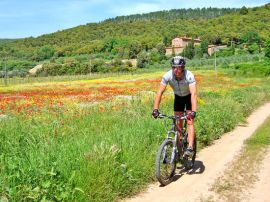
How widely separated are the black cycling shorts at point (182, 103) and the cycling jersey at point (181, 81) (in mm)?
208

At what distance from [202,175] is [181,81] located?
1893mm

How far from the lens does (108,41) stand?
492 ft

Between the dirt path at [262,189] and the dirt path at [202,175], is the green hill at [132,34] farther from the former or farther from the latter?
the dirt path at [262,189]

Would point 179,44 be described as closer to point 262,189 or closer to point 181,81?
point 181,81

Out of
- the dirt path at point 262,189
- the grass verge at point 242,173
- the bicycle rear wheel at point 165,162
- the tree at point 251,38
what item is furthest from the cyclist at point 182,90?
the tree at point 251,38

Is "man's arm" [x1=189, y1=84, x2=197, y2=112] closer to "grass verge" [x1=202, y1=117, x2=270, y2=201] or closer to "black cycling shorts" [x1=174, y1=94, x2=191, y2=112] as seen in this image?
"black cycling shorts" [x1=174, y1=94, x2=191, y2=112]

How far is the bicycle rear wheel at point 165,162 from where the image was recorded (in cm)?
693

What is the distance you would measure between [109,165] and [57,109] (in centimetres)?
503

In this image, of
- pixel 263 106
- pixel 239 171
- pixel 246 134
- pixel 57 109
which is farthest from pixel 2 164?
pixel 263 106

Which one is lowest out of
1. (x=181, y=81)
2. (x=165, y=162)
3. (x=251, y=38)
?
(x=165, y=162)

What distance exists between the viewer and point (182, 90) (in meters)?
7.55

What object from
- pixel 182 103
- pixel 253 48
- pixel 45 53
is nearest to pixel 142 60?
pixel 253 48

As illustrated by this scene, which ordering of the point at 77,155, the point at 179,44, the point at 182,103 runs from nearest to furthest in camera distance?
1. the point at 77,155
2. the point at 182,103
3. the point at 179,44

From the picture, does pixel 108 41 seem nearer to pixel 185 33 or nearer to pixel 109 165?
pixel 185 33
